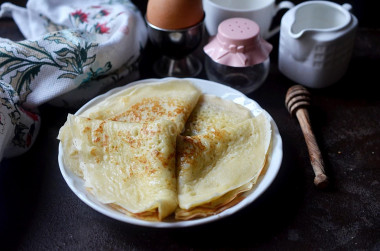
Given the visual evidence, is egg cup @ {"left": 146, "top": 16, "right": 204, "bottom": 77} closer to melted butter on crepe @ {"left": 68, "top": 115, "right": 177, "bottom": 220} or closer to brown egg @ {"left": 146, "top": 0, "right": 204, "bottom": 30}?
brown egg @ {"left": 146, "top": 0, "right": 204, "bottom": 30}

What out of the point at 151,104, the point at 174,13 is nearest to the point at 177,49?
the point at 174,13

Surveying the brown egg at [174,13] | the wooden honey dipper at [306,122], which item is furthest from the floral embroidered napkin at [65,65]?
the wooden honey dipper at [306,122]

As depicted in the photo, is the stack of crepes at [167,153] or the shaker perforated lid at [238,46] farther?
the shaker perforated lid at [238,46]

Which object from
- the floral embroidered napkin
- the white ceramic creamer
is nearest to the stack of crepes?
the floral embroidered napkin

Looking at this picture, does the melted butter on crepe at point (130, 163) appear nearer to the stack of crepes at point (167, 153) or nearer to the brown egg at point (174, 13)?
the stack of crepes at point (167, 153)

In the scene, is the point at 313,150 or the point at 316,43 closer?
the point at 313,150

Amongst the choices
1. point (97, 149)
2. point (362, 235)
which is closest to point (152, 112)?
point (97, 149)

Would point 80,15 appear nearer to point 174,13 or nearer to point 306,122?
point 174,13
